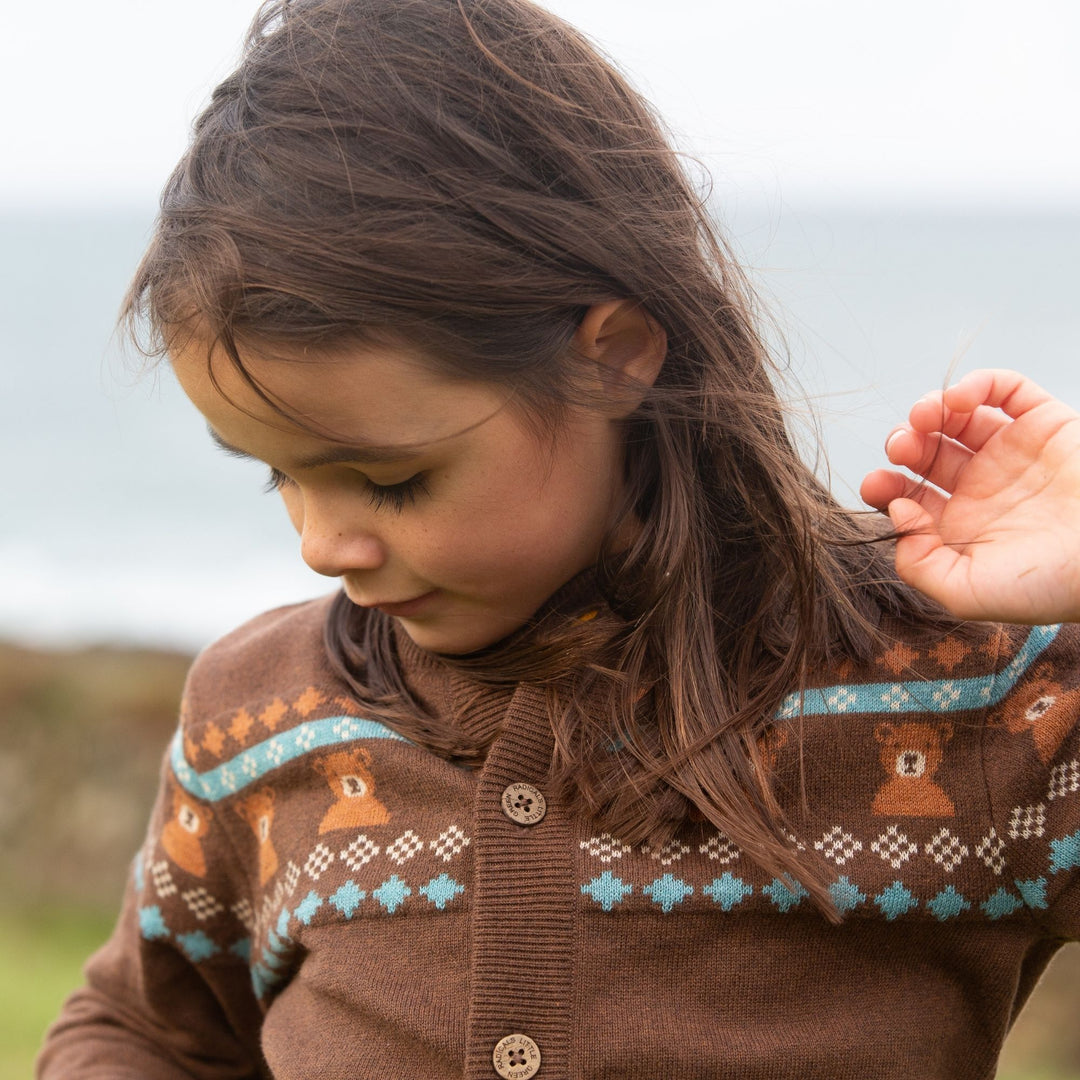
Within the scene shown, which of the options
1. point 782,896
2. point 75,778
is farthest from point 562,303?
point 75,778

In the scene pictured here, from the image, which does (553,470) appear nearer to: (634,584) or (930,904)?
(634,584)

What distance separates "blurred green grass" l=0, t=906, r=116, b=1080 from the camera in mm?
3408

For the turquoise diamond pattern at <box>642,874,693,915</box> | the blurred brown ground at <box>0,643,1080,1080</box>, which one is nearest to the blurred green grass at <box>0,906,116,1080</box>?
the blurred brown ground at <box>0,643,1080,1080</box>

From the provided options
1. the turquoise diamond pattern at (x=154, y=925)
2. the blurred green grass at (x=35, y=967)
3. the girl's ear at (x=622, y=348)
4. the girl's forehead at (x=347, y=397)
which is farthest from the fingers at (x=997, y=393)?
the blurred green grass at (x=35, y=967)

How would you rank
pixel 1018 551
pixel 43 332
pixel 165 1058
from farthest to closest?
pixel 43 332, pixel 165 1058, pixel 1018 551

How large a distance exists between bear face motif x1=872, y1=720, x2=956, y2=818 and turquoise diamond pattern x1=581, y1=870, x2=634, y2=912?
291 mm

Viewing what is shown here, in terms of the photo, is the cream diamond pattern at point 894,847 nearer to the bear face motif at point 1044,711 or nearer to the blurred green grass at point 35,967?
the bear face motif at point 1044,711

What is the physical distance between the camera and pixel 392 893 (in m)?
1.44

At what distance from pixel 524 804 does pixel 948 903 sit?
0.47 metres

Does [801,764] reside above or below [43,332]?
above

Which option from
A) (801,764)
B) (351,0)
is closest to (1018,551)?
(801,764)

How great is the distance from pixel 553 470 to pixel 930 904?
0.62 m

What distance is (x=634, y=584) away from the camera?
146 centimetres

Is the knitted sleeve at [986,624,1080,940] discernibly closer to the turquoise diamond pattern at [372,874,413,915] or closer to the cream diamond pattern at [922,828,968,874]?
the cream diamond pattern at [922,828,968,874]
